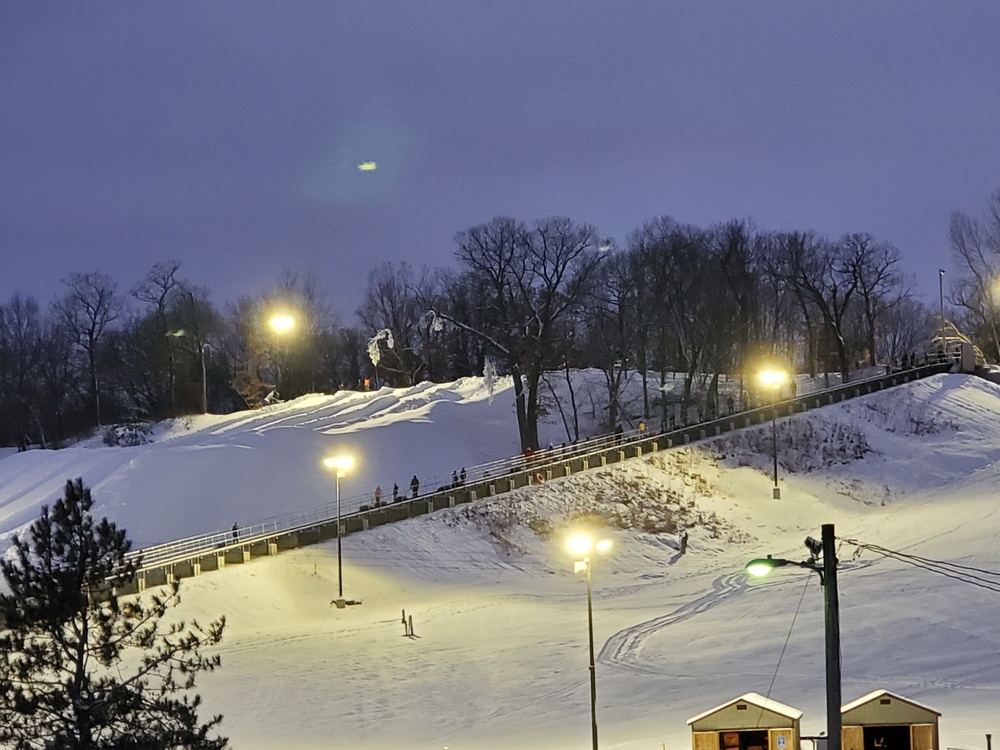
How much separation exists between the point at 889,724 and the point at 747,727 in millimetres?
2008

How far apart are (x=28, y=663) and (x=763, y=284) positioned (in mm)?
68282

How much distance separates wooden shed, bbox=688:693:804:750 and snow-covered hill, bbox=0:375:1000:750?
2.60m

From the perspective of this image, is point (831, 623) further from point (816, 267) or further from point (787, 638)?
point (816, 267)

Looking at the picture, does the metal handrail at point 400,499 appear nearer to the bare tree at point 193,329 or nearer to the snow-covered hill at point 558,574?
the snow-covered hill at point 558,574

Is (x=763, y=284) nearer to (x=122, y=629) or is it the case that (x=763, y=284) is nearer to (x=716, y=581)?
(x=716, y=581)

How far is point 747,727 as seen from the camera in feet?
52.5

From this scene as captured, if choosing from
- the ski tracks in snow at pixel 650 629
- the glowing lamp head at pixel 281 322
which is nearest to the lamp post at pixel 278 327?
the glowing lamp head at pixel 281 322

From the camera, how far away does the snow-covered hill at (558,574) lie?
22.4 meters

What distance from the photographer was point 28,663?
13727 mm

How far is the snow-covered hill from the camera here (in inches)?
881

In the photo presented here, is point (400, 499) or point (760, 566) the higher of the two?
point (760, 566)

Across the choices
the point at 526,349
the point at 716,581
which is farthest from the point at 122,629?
the point at 526,349

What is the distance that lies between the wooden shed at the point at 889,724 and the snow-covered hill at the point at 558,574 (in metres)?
1.65

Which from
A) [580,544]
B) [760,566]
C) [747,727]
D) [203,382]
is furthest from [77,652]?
[203,382]
